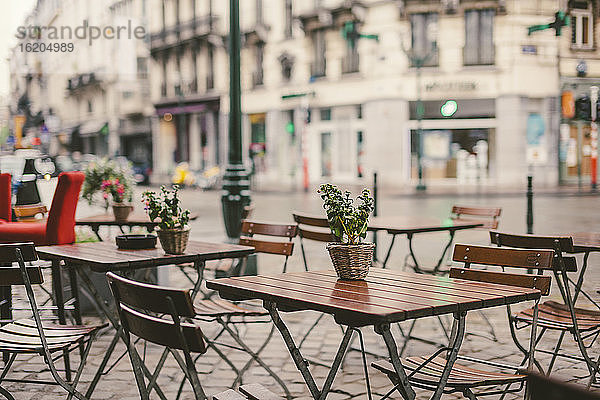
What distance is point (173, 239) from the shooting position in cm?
509

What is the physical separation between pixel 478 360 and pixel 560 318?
111cm

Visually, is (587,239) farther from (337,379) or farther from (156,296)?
(156,296)

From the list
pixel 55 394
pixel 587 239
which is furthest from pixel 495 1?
pixel 55 394

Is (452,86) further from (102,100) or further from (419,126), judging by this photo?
(102,100)

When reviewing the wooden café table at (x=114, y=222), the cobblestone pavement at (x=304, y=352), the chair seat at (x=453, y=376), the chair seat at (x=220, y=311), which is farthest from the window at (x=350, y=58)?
the chair seat at (x=453, y=376)

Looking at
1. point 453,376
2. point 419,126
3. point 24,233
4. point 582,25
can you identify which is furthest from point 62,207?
point 582,25

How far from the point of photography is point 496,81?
99.8ft

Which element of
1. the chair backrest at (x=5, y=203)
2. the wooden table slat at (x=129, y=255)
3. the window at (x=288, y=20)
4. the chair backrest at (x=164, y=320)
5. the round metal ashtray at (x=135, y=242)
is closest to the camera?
the chair backrest at (x=164, y=320)

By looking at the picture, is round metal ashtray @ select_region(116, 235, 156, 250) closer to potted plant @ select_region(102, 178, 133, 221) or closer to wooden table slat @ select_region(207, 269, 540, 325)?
wooden table slat @ select_region(207, 269, 540, 325)

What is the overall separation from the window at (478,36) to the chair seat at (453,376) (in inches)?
1101

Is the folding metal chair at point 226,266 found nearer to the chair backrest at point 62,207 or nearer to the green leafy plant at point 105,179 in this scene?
the chair backrest at point 62,207

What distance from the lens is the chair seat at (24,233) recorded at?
22.9 ft

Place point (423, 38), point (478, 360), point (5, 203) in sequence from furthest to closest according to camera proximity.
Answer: point (423, 38) < point (5, 203) < point (478, 360)

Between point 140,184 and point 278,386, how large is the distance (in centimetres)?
3540
